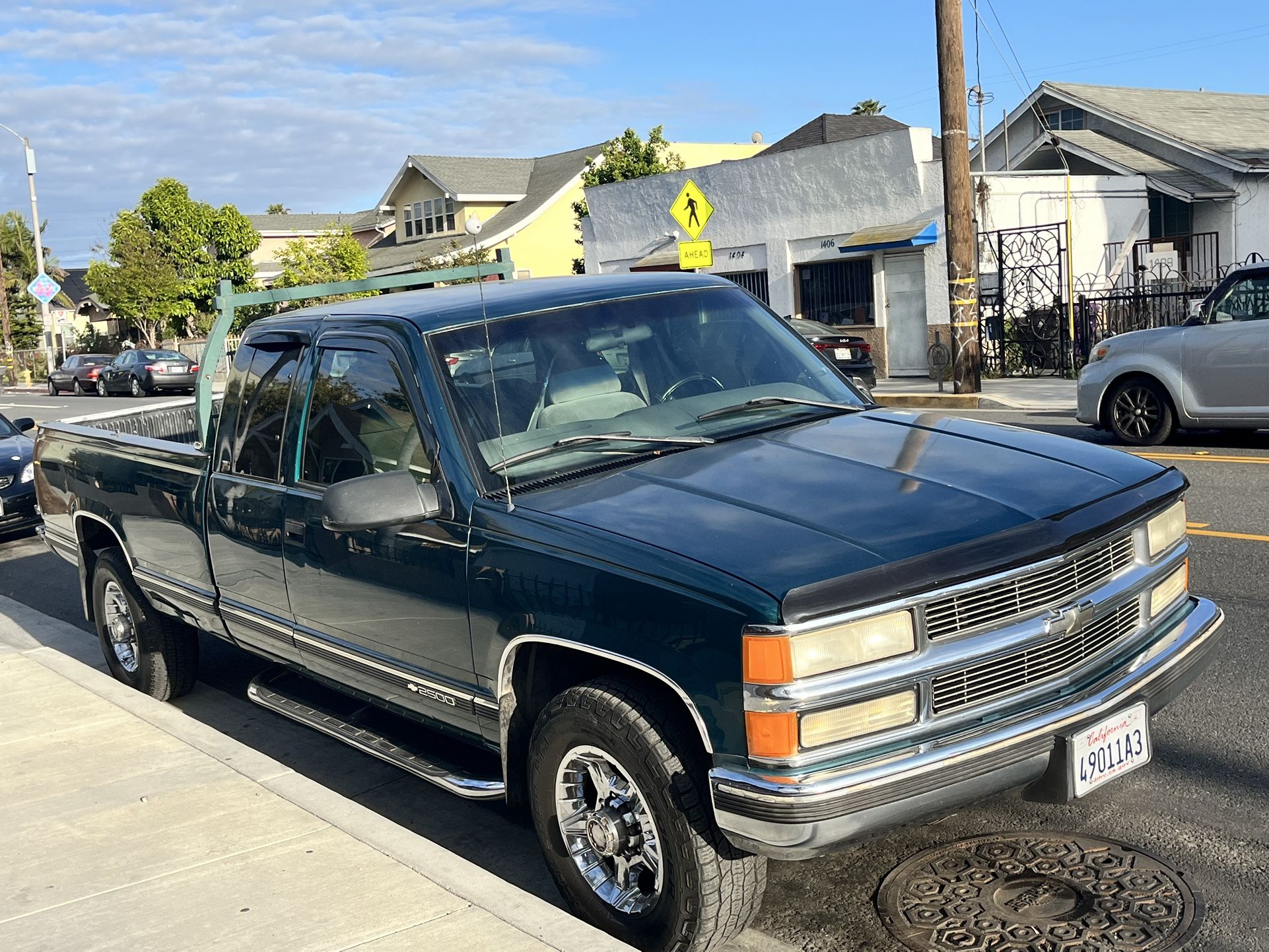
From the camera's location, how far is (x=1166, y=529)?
4.02m

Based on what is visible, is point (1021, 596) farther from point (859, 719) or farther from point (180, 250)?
point (180, 250)

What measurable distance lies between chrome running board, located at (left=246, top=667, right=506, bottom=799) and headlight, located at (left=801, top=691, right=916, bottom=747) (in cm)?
124

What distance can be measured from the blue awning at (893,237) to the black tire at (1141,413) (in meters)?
10.5

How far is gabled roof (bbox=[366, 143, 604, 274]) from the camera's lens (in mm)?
43500

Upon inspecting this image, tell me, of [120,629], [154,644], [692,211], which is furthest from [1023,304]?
[154,644]

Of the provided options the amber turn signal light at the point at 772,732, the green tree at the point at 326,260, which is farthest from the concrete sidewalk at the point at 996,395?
the green tree at the point at 326,260

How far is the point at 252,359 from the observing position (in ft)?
17.9

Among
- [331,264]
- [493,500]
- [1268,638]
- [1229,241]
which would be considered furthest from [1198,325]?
[331,264]

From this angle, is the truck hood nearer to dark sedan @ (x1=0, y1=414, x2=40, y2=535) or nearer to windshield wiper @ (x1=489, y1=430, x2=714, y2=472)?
windshield wiper @ (x1=489, y1=430, x2=714, y2=472)

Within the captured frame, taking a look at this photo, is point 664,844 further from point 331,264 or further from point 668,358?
point 331,264

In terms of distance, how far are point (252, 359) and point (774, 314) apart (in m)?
2.18

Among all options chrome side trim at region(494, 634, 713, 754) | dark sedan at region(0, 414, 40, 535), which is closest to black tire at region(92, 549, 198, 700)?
chrome side trim at region(494, 634, 713, 754)

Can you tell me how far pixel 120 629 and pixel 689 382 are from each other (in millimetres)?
3863

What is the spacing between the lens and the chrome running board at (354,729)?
4.14 meters
